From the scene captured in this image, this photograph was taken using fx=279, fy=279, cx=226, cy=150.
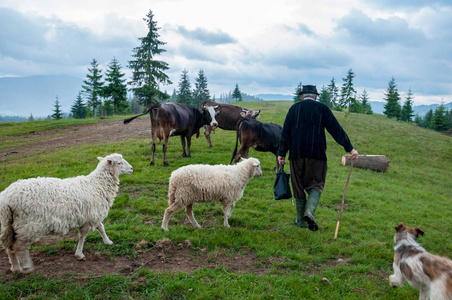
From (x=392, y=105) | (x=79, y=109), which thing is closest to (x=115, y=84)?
(x=79, y=109)

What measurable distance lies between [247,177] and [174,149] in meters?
8.46

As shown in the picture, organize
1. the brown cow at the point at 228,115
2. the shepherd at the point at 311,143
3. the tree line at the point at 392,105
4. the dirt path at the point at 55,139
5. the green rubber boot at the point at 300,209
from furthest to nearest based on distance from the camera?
the tree line at the point at 392,105, the brown cow at the point at 228,115, the dirt path at the point at 55,139, the green rubber boot at the point at 300,209, the shepherd at the point at 311,143

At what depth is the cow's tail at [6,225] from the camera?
4.12 metres

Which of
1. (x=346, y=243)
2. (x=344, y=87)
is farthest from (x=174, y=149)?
(x=344, y=87)

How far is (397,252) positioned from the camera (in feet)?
13.9

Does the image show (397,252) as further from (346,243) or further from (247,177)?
(247,177)

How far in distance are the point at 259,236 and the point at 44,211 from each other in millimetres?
4044

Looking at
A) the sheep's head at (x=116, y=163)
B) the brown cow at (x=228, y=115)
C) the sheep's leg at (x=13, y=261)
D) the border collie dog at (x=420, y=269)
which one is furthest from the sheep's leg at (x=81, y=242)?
the brown cow at (x=228, y=115)

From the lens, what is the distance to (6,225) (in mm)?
4129

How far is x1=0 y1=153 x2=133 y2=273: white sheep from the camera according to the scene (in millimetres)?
4156

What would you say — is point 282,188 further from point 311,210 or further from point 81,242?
point 81,242

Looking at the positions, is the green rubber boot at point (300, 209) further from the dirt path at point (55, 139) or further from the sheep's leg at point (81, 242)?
the dirt path at point (55, 139)

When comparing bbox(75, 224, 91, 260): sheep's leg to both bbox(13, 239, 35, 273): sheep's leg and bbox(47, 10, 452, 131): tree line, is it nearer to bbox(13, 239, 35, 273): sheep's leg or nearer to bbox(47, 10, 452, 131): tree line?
bbox(13, 239, 35, 273): sheep's leg

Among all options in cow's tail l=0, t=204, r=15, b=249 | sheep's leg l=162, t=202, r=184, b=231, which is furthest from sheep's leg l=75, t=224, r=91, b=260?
sheep's leg l=162, t=202, r=184, b=231
